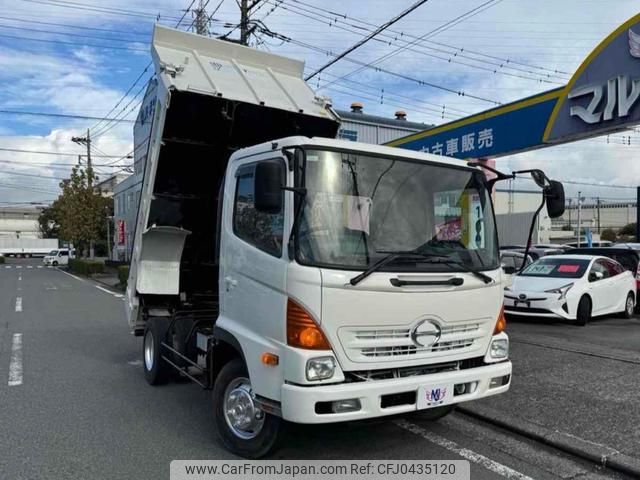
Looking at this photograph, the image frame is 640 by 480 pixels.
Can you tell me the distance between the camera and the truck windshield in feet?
12.5

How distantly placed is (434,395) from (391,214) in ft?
4.36

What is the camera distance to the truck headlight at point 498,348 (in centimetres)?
440

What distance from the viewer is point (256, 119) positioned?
6.32m

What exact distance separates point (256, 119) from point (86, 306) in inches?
466

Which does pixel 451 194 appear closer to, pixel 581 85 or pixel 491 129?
pixel 581 85

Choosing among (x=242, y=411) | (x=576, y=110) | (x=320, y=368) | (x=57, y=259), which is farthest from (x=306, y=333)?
(x=57, y=259)

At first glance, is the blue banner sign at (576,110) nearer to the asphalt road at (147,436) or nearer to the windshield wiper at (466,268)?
the windshield wiper at (466,268)

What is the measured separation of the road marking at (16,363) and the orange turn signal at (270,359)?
4475 mm

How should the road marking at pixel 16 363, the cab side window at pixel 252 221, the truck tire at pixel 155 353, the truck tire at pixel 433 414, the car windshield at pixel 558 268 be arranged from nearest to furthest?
the cab side window at pixel 252 221 < the truck tire at pixel 433 414 < the truck tire at pixel 155 353 < the road marking at pixel 16 363 < the car windshield at pixel 558 268

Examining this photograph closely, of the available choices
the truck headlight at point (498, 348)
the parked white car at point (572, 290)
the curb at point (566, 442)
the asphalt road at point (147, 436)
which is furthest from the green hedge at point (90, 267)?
the truck headlight at point (498, 348)

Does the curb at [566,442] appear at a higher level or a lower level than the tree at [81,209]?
lower

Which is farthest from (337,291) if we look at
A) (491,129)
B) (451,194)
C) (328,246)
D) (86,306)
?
(86,306)

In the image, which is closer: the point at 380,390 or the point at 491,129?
the point at 380,390

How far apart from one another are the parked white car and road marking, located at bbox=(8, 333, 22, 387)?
342 inches
